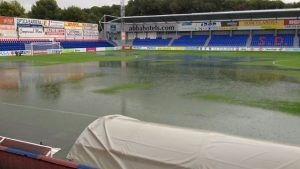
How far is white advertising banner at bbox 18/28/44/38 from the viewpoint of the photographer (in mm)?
60406

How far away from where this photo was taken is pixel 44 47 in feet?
196

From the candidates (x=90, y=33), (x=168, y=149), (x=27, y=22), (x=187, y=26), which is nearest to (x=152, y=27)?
(x=187, y=26)

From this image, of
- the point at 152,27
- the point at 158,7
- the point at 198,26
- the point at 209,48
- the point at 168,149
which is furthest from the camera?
the point at 158,7

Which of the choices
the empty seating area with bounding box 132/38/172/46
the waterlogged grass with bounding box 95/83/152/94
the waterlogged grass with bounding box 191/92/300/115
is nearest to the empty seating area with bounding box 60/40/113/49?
the empty seating area with bounding box 132/38/172/46

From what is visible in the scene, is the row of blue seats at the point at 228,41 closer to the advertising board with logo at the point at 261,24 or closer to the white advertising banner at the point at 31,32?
the advertising board with logo at the point at 261,24

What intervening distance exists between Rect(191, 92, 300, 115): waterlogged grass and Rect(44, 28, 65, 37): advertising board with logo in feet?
177

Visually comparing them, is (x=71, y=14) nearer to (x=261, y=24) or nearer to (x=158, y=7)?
(x=158, y=7)

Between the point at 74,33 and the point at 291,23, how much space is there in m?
43.9

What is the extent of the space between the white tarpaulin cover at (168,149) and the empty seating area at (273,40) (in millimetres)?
64531

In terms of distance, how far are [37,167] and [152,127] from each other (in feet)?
7.27

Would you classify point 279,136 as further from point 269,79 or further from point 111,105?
point 269,79

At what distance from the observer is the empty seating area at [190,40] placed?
75081 mm

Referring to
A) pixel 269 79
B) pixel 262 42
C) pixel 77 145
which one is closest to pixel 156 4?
pixel 262 42

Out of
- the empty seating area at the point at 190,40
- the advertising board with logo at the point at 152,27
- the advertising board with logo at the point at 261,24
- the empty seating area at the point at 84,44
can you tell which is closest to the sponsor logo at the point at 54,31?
the empty seating area at the point at 84,44
